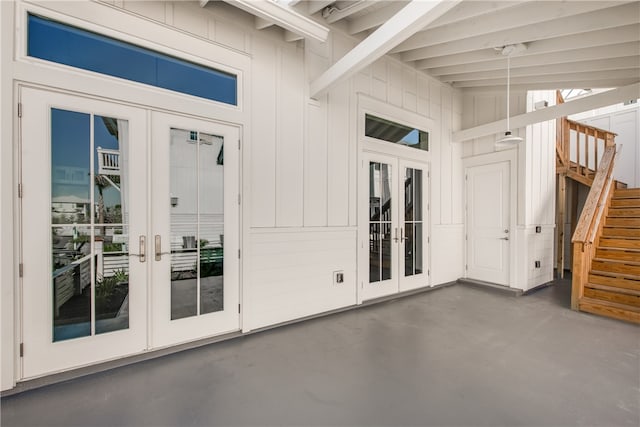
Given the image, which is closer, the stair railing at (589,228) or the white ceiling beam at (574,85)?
the stair railing at (589,228)

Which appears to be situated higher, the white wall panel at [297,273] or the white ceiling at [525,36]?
the white ceiling at [525,36]

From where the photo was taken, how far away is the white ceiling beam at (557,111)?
11.8ft

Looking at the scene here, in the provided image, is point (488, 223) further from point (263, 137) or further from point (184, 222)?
point (184, 222)

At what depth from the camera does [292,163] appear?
3.39m

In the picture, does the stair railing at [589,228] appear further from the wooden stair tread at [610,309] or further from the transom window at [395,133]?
the transom window at [395,133]

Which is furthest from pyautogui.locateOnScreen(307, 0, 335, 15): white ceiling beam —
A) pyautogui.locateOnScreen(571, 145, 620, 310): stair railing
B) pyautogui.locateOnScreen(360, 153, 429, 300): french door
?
pyautogui.locateOnScreen(571, 145, 620, 310): stair railing

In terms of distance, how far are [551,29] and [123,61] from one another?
437cm

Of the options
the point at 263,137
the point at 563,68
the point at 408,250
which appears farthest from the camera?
the point at 408,250

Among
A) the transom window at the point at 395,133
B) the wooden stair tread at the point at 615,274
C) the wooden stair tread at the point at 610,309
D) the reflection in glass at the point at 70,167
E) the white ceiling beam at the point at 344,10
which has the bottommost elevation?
the wooden stair tread at the point at 610,309

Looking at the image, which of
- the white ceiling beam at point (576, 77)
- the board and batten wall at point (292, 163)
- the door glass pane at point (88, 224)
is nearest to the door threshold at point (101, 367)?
the door glass pane at point (88, 224)

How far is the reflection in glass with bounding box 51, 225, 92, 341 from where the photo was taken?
226 centimetres

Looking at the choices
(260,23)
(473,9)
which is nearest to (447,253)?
(473,9)

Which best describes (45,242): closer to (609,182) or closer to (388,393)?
(388,393)

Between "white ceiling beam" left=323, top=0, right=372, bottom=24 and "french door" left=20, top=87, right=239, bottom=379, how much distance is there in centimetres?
192
